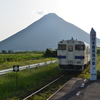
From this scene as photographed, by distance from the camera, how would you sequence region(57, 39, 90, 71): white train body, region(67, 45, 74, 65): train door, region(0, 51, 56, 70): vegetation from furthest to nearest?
region(0, 51, 56, 70): vegetation → region(67, 45, 74, 65): train door → region(57, 39, 90, 71): white train body

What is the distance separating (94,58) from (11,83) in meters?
6.89

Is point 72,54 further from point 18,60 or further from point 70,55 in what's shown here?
point 18,60

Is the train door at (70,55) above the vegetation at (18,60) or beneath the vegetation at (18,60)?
above

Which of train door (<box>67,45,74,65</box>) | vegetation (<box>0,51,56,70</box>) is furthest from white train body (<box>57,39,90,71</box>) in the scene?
vegetation (<box>0,51,56,70</box>)

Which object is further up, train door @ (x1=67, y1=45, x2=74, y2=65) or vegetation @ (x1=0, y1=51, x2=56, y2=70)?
train door @ (x1=67, y1=45, x2=74, y2=65)

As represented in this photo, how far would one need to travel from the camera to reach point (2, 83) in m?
13.3

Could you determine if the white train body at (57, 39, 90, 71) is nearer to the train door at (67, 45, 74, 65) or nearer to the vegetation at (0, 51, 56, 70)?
the train door at (67, 45, 74, 65)

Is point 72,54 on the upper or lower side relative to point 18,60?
upper

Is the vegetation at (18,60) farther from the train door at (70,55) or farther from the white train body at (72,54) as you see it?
the train door at (70,55)

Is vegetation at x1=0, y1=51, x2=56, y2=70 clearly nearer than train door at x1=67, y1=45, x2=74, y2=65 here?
No

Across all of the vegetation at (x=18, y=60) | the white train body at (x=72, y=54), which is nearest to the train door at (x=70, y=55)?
the white train body at (x=72, y=54)

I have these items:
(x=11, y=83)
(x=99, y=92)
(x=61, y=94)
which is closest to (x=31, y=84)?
(x=11, y=83)

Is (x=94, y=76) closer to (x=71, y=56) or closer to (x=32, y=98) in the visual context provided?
(x=71, y=56)

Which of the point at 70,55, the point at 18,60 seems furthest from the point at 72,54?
the point at 18,60
